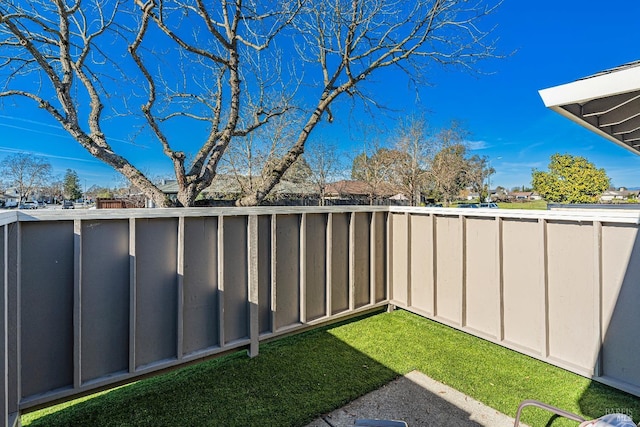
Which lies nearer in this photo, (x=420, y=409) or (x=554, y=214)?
(x=420, y=409)

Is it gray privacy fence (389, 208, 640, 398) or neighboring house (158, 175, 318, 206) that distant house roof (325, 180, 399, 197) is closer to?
neighboring house (158, 175, 318, 206)

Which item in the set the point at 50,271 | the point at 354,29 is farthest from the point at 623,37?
the point at 50,271

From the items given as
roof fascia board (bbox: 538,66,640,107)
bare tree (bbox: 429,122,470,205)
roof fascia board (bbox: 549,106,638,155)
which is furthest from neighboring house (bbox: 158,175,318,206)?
roof fascia board (bbox: 538,66,640,107)

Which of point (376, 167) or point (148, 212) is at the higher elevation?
point (376, 167)

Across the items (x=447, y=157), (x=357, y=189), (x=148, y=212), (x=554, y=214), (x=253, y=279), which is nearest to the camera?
(x=148, y=212)

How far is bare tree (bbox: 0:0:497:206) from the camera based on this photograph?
12.5 feet

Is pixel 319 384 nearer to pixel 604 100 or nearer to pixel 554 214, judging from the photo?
pixel 554 214

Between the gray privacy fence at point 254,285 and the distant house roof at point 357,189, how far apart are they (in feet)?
49.6

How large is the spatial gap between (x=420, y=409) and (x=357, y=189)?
1845 centimetres

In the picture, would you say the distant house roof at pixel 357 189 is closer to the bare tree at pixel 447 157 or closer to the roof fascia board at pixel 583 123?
the bare tree at pixel 447 157

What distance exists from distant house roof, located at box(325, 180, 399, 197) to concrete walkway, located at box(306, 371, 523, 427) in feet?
53.3

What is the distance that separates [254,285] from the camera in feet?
9.75

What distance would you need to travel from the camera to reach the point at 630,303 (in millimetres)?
2246

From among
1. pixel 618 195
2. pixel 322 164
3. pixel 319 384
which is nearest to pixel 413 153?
pixel 322 164
